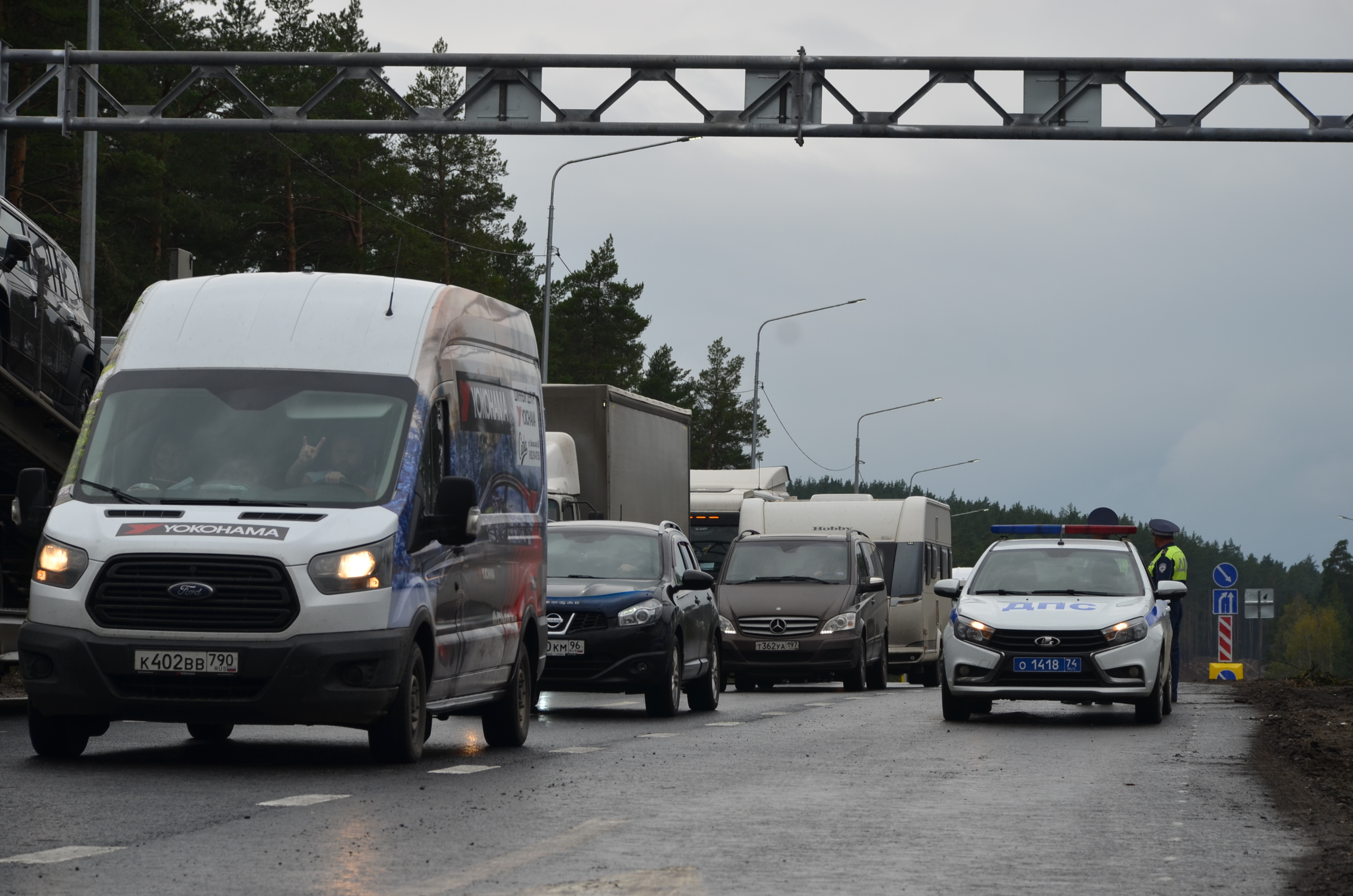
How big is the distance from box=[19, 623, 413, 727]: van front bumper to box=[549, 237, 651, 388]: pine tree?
80270mm

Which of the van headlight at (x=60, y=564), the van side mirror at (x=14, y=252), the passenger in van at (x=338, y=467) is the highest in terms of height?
the van side mirror at (x=14, y=252)

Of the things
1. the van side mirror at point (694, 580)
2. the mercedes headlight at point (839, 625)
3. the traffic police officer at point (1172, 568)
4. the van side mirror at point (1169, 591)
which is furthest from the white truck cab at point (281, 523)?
the mercedes headlight at point (839, 625)

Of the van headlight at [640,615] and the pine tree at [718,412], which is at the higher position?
the pine tree at [718,412]

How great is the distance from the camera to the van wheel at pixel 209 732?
1384cm

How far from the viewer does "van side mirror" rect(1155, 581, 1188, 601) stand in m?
19.0

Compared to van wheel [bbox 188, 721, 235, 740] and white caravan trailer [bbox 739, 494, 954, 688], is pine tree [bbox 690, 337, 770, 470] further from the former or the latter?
van wheel [bbox 188, 721, 235, 740]

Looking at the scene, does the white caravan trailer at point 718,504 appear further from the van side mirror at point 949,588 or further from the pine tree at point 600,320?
the pine tree at point 600,320

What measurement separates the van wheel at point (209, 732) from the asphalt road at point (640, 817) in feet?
0.37

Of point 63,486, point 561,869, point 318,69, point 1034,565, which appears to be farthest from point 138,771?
point 318,69

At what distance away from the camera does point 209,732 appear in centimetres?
1396

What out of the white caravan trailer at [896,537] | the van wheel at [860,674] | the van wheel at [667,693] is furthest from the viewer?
the white caravan trailer at [896,537]

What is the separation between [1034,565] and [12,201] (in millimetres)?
32725

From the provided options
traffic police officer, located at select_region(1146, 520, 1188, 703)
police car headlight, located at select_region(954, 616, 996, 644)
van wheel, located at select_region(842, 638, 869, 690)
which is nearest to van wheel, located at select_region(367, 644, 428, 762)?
police car headlight, located at select_region(954, 616, 996, 644)

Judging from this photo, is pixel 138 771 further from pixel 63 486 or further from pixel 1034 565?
pixel 1034 565
